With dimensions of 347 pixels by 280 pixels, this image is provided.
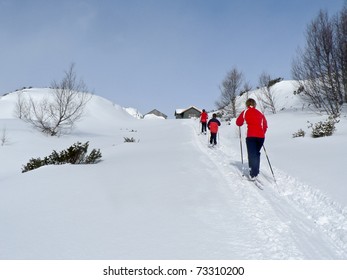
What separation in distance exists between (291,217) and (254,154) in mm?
2405

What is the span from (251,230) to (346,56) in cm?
1806

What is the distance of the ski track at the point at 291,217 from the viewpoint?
3.05m

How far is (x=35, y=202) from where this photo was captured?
4.34 meters

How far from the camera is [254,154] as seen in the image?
635 cm

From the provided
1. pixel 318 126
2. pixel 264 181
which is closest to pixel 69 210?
pixel 264 181

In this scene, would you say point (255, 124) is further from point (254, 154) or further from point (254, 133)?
point (254, 154)

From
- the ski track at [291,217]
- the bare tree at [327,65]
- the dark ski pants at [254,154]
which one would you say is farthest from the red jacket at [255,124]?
the bare tree at [327,65]

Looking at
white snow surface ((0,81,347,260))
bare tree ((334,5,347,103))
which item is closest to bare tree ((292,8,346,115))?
bare tree ((334,5,347,103))

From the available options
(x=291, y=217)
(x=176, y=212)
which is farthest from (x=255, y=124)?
(x=176, y=212)

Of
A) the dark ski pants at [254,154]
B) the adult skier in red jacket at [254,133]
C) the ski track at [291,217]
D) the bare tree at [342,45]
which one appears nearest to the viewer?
the ski track at [291,217]

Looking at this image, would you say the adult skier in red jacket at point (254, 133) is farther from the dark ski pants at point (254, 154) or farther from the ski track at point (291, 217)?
the ski track at point (291, 217)

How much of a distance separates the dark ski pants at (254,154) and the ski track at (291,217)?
0.96 ft

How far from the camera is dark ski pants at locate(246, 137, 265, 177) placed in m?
6.19
